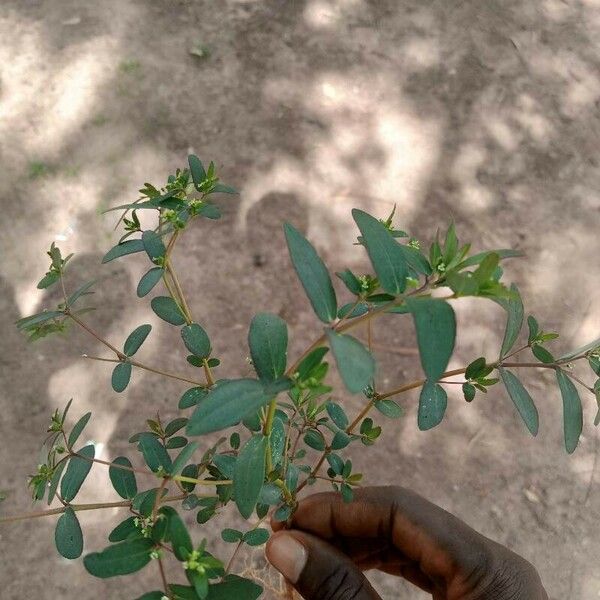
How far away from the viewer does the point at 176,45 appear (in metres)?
3.73

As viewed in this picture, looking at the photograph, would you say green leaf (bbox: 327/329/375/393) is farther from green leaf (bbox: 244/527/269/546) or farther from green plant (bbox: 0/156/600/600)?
green leaf (bbox: 244/527/269/546)

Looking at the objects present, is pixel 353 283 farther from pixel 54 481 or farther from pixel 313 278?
pixel 54 481

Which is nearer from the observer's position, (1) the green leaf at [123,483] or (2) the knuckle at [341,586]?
(1) the green leaf at [123,483]

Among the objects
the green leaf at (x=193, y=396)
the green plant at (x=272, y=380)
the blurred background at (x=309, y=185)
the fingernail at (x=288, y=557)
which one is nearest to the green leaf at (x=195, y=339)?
the green plant at (x=272, y=380)

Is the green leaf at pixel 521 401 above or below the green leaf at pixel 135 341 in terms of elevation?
above

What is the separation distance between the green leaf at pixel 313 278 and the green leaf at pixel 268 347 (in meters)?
0.10

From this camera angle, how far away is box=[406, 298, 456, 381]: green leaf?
876 millimetres

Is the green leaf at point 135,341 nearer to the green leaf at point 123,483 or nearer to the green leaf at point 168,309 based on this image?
the green leaf at point 168,309

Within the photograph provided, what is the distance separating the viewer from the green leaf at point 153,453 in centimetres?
149

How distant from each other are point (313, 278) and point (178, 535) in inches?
17.8

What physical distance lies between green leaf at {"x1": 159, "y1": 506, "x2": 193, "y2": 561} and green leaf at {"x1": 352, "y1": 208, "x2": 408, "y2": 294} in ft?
1.58

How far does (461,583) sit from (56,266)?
1396 mm

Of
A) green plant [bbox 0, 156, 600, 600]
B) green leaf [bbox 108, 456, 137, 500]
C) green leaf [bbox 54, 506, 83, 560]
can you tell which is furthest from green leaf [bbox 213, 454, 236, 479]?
green leaf [bbox 54, 506, 83, 560]

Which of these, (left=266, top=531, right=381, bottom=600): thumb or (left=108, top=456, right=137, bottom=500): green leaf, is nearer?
(left=108, top=456, right=137, bottom=500): green leaf
